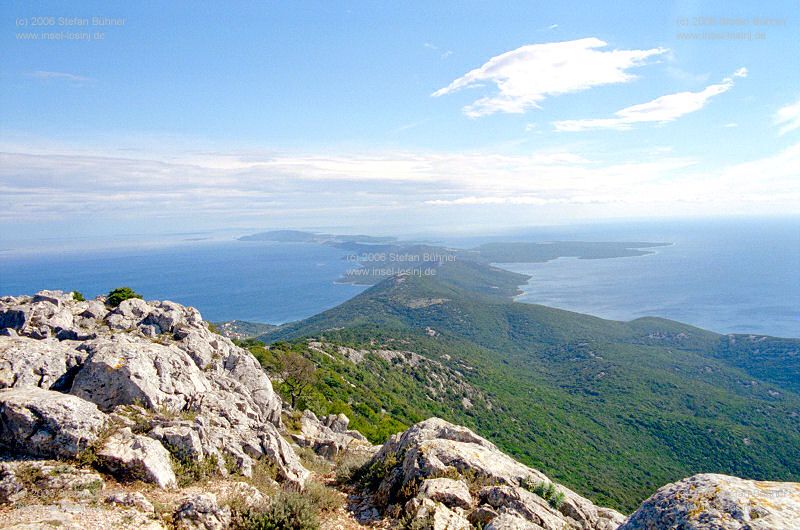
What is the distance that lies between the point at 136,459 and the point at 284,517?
3618 mm

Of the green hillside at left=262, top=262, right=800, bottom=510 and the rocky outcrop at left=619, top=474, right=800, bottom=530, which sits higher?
the rocky outcrop at left=619, top=474, right=800, bottom=530

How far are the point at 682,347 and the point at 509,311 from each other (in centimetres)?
5624

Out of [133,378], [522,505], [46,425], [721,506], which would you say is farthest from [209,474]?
[721,506]

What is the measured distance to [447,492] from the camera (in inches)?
360

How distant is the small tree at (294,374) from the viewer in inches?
1142

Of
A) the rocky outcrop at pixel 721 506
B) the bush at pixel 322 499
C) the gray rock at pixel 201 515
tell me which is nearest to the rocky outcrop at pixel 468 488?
the bush at pixel 322 499

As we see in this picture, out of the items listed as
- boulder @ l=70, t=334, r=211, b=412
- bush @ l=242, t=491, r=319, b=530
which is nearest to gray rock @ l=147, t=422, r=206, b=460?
boulder @ l=70, t=334, r=211, b=412

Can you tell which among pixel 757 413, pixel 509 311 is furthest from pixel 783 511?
pixel 509 311

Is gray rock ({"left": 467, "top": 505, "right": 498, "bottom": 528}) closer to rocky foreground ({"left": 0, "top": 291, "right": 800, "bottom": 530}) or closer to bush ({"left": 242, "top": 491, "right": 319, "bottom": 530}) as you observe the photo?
rocky foreground ({"left": 0, "top": 291, "right": 800, "bottom": 530})

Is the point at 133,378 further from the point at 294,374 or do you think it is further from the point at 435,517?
the point at 294,374

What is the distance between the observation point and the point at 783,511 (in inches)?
247

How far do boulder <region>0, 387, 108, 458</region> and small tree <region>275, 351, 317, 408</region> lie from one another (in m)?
18.6

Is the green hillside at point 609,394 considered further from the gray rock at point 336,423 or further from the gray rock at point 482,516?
the gray rock at point 482,516

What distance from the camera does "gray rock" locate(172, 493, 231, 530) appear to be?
733 centimetres
